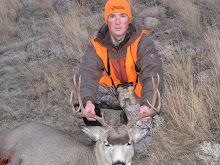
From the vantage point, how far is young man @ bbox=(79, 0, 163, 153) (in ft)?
10.8

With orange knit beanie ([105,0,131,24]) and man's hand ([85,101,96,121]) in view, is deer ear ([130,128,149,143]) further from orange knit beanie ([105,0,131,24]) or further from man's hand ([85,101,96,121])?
orange knit beanie ([105,0,131,24])

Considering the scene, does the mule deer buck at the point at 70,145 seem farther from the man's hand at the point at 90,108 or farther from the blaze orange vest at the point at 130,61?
the blaze orange vest at the point at 130,61

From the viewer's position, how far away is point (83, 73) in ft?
11.4

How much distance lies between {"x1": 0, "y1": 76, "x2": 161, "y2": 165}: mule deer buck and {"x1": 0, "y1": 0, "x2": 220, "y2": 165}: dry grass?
70 centimetres

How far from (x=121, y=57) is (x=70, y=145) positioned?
1327 millimetres

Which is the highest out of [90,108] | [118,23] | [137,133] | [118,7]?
[118,7]

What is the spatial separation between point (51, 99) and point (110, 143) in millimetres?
2508

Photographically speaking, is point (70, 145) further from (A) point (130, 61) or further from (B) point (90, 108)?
(A) point (130, 61)

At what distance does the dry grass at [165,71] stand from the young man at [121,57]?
476mm

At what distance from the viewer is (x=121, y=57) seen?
341 cm

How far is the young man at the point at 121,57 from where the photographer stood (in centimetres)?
330

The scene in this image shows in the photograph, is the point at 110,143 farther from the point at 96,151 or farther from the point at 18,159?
the point at 18,159

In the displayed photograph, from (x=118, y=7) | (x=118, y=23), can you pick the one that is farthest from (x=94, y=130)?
(x=118, y=7)

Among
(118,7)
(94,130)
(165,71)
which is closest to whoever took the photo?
(94,130)
